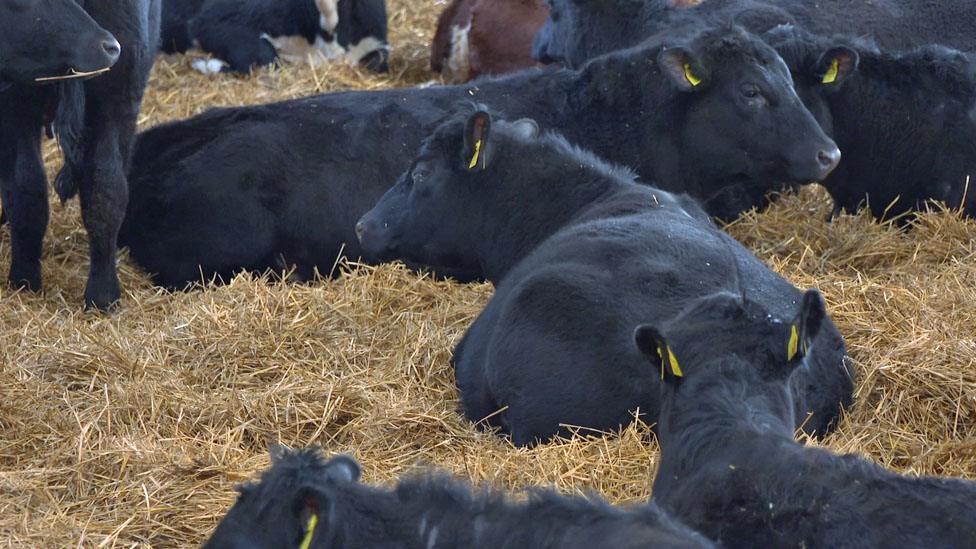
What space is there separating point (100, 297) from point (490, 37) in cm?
566

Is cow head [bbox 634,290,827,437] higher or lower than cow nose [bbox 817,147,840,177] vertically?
higher

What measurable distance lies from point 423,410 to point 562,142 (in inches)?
66.2

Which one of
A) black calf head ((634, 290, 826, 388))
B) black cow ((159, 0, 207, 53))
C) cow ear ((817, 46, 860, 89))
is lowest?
black cow ((159, 0, 207, 53))

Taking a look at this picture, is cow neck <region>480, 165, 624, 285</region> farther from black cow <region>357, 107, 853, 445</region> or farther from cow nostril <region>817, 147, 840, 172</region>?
cow nostril <region>817, 147, 840, 172</region>

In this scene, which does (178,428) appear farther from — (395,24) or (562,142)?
(395,24)

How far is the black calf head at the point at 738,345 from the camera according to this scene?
4.05 meters

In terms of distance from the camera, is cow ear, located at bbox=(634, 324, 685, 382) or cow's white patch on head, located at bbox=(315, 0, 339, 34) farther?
cow's white patch on head, located at bbox=(315, 0, 339, 34)

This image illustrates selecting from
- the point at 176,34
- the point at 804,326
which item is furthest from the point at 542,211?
the point at 176,34

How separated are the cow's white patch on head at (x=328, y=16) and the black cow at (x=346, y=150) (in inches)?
181

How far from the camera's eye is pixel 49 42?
265 inches

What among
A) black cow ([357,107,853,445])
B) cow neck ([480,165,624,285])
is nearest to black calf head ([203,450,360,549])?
black cow ([357,107,853,445])

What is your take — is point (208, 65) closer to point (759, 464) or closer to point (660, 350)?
point (660, 350)

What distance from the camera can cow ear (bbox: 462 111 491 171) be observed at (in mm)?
6500

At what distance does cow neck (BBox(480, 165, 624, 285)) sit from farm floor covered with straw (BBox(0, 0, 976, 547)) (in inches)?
16.9
